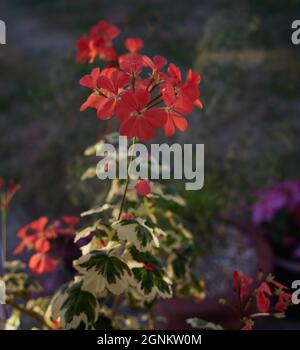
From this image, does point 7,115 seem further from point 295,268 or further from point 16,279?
point 16,279

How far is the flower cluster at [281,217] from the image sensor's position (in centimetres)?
255

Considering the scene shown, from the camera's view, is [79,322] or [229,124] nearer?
[79,322]

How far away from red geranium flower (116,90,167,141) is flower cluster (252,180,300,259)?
5.53ft

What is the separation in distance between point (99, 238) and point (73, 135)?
7.23ft

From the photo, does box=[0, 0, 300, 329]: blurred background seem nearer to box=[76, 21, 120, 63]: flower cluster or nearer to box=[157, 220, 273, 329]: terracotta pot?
box=[157, 220, 273, 329]: terracotta pot

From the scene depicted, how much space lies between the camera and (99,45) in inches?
54.5

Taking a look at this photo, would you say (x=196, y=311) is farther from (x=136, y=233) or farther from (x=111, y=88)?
(x=111, y=88)

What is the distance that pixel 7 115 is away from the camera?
404 centimetres

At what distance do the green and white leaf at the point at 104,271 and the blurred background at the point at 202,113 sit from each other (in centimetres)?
70

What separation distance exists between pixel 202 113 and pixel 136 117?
247 centimetres

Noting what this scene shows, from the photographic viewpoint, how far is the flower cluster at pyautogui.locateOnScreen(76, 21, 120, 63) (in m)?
1.38
